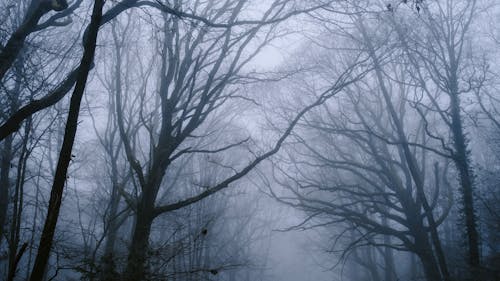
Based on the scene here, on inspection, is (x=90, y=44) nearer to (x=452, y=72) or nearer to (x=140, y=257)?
(x=140, y=257)

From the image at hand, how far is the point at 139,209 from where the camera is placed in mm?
5004

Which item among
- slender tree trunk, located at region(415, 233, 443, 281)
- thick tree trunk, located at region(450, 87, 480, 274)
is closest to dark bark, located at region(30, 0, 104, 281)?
thick tree trunk, located at region(450, 87, 480, 274)

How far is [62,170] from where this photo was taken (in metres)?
2.48

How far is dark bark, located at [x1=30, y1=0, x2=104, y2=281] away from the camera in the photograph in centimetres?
239

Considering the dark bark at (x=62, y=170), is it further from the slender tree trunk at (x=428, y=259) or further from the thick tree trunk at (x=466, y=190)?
the slender tree trunk at (x=428, y=259)

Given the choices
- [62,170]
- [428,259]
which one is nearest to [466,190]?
[428,259]

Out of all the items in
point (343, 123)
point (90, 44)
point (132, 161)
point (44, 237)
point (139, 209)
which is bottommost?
point (44, 237)

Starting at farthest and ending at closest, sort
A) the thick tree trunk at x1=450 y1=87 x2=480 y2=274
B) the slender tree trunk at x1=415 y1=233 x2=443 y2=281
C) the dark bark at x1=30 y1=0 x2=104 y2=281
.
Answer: the slender tree trunk at x1=415 y1=233 x2=443 y2=281 → the thick tree trunk at x1=450 y1=87 x2=480 y2=274 → the dark bark at x1=30 y1=0 x2=104 y2=281

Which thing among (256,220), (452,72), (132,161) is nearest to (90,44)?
(132,161)

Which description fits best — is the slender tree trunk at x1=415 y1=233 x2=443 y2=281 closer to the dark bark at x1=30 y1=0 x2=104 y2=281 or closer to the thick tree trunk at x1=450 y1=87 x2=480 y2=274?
the thick tree trunk at x1=450 y1=87 x2=480 y2=274

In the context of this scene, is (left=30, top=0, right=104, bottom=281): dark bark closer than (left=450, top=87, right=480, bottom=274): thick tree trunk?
Yes

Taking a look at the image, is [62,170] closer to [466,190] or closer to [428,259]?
[428,259]

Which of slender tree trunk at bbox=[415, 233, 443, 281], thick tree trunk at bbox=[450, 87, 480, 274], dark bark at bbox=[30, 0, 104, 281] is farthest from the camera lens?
slender tree trunk at bbox=[415, 233, 443, 281]

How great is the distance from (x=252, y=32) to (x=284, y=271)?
4285 cm
